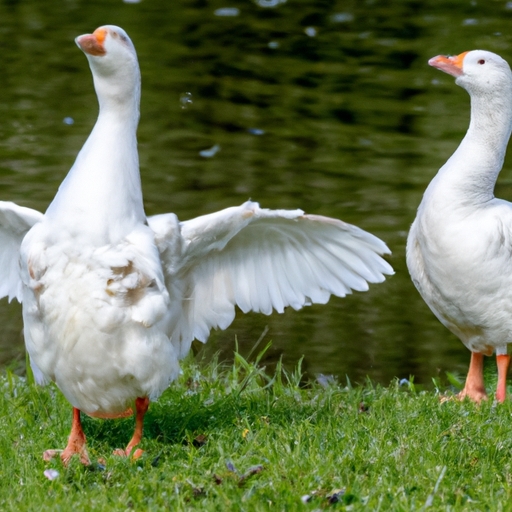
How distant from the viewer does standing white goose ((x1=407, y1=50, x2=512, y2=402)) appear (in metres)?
6.14

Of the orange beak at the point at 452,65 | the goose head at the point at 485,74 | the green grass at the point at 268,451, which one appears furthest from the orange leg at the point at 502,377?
the orange beak at the point at 452,65

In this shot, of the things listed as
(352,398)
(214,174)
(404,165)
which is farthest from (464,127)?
(352,398)

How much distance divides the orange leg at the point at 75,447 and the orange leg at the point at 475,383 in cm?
228

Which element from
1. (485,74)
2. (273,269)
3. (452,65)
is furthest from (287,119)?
(273,269)

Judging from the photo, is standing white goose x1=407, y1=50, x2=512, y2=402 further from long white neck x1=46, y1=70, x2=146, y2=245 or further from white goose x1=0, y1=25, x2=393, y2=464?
long white neck x1=46, y1=70, x2=146, y2=245

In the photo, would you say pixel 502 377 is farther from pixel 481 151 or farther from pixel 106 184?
pixel 106 184

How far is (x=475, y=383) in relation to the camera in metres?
6.45

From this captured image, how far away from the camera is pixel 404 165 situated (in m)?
11.2

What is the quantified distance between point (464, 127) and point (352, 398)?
6.95 meters

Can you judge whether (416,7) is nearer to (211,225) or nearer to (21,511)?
(211,225)

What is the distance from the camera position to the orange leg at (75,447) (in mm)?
4828

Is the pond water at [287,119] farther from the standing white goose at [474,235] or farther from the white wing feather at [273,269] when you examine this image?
the white wing feather at [273,269]

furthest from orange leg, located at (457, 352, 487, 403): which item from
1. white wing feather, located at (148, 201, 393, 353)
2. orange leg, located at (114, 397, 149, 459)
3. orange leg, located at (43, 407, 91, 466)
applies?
orange leg, located at (43, 407, 91, 466)

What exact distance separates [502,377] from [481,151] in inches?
52.9
